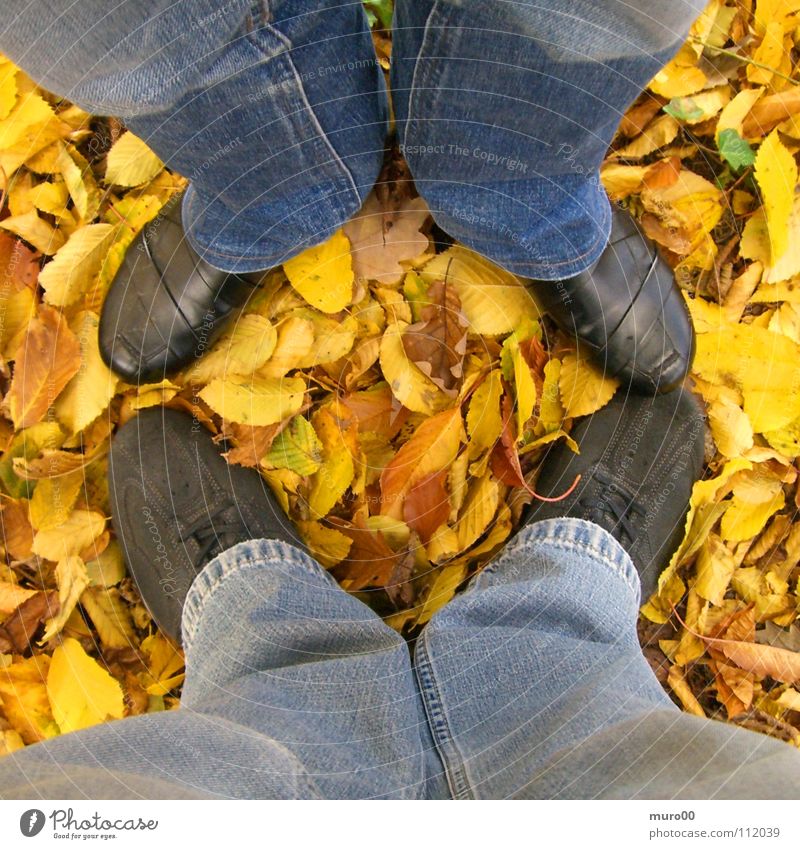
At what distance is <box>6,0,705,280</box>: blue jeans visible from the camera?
0.38 meters

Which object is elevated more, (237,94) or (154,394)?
(237,94)

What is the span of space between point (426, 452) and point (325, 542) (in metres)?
0.15

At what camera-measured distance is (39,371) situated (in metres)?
0.64

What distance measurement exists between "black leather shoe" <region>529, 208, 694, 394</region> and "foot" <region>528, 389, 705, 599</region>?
46mm

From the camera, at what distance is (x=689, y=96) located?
2.11ft

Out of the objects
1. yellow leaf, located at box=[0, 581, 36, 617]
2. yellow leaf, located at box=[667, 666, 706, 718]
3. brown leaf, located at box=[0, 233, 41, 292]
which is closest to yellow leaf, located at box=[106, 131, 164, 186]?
brown leaf, located at box=[0, 233, 41, 292]

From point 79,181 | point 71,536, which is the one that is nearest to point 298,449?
point 71,536

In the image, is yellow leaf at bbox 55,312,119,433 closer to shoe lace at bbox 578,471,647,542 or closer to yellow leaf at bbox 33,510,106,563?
yellow leaf at bbox 33,510,106,563

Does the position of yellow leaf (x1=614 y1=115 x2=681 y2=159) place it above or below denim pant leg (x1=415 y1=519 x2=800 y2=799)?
above

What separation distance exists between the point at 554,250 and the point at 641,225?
135 millimetres

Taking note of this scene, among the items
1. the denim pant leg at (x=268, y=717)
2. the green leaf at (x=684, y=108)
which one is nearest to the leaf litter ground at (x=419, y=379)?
the green leaf at (x=684, y=108)

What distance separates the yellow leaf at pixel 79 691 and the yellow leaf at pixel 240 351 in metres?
0.30

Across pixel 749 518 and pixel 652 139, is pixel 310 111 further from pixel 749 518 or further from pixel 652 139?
pixel 749 518

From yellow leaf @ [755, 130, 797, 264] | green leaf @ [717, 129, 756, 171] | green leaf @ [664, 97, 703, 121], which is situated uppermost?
green leaf @ [664, 97, 703, 121]
